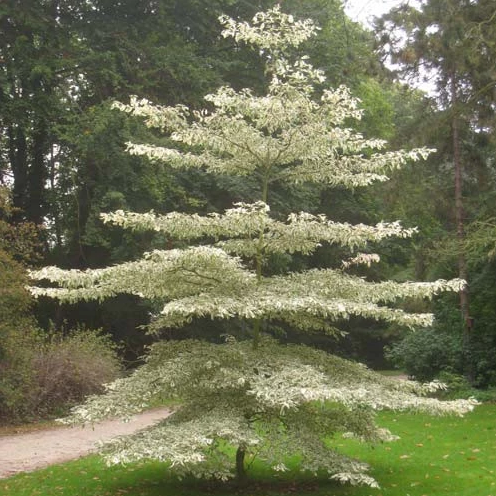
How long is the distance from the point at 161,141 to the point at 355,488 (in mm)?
11153

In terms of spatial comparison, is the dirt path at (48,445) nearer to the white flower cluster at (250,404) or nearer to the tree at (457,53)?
the white flower cluster at (250,404)

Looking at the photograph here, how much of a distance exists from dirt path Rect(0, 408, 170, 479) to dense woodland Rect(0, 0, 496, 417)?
1.64m

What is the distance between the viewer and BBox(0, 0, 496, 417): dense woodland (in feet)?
47.5

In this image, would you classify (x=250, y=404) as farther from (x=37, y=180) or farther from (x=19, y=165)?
(x=19, y=165)

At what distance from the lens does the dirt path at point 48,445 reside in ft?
34.3

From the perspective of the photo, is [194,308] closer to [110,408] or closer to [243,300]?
[243,300]

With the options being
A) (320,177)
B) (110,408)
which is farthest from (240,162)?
(110,408)

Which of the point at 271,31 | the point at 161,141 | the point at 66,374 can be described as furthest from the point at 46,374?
the point at 271,31

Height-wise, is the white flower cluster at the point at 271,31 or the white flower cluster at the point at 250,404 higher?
the white flower cluster at the point at 271,31

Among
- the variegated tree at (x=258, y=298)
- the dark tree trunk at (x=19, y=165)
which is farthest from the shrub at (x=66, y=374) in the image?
the variegated tree at (x=258, y=298)

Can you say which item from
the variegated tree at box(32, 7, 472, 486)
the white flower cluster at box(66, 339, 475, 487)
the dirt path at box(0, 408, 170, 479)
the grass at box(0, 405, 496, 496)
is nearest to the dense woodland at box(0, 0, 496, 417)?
the dirt path at box(0, 408, 170, 479)

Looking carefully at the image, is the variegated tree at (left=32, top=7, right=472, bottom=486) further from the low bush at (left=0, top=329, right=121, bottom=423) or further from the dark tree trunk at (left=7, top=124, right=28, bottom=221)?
the dark tree trunk at (left=7, top=124, right=28, bottom=221)

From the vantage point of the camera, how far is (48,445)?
478 inches

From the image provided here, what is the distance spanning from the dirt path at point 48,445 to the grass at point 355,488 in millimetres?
585
